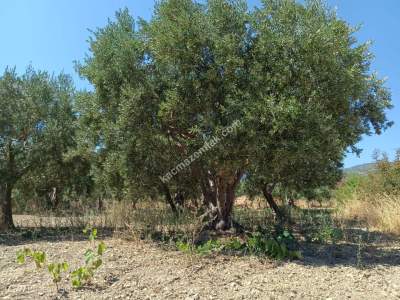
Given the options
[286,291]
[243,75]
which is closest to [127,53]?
[243,75]

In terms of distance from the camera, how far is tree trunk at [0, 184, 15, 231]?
12.3 meters

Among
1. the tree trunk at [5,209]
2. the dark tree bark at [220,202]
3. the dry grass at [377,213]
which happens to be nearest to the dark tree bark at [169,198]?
the dark tree bark at [220,202]

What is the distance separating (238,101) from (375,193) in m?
15.8

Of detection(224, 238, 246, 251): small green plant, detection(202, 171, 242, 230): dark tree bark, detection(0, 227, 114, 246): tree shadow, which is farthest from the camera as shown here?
detection(202, 171, 242, 230): dark tree bark

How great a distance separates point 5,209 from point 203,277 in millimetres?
8049

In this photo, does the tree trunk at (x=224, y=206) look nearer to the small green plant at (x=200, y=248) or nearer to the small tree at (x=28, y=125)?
the small green plant at (x=200, y=248)

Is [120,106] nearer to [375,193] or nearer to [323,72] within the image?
[323,72]

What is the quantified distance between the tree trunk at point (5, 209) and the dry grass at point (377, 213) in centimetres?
1149

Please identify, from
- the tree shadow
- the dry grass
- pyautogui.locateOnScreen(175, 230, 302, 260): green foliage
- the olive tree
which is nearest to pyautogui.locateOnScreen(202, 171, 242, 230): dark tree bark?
the olive tree

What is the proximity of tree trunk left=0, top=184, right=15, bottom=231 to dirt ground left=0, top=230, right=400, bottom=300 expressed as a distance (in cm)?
363

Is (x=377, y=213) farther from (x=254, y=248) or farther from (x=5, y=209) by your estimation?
(x=5, y=209)

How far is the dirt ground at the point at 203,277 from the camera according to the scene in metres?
6.22

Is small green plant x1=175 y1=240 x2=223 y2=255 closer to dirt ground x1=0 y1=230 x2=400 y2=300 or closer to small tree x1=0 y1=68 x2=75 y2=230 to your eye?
dirt ground x1=0 y1=230 x2=400 y2=300

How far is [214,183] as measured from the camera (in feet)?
35.3
